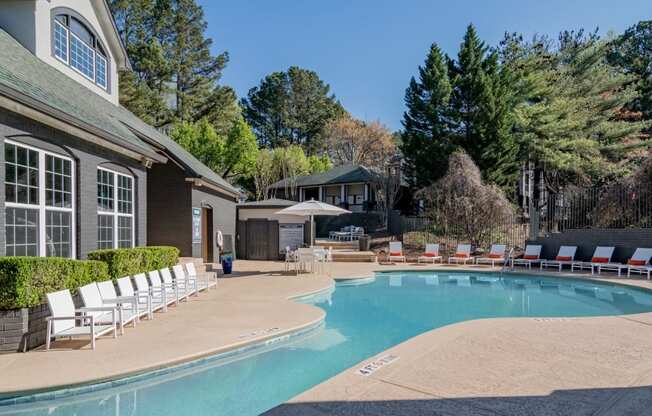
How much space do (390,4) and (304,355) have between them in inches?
660

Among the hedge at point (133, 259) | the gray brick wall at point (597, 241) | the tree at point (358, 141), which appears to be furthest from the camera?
the tree at point (358, 141)

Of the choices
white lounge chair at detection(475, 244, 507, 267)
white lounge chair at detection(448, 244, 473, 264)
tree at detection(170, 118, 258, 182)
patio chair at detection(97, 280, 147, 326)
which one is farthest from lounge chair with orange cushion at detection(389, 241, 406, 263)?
tree at detection(170, 118, 258, 182)

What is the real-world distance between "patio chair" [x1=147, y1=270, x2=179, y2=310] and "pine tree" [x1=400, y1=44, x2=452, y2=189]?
20294 mm

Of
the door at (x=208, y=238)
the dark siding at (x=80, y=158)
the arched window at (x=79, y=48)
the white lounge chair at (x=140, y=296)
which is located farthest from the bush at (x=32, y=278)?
→ the door at (x=208, y=238)

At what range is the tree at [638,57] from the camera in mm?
29969

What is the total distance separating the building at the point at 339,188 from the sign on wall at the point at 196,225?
730 inches

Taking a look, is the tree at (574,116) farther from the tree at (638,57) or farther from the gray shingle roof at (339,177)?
the gray shingle roof at (339,177)

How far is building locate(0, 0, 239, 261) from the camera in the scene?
6898 mm

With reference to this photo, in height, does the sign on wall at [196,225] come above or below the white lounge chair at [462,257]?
above

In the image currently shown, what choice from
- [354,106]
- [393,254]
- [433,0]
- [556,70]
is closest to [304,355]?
[393,254]

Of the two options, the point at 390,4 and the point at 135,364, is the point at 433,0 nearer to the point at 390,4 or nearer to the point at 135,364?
the point at 390,4

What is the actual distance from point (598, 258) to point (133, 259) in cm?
1623

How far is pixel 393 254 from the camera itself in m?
20.2

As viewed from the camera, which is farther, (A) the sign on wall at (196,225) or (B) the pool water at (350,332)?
(A) the sign on wall at (196,225)
